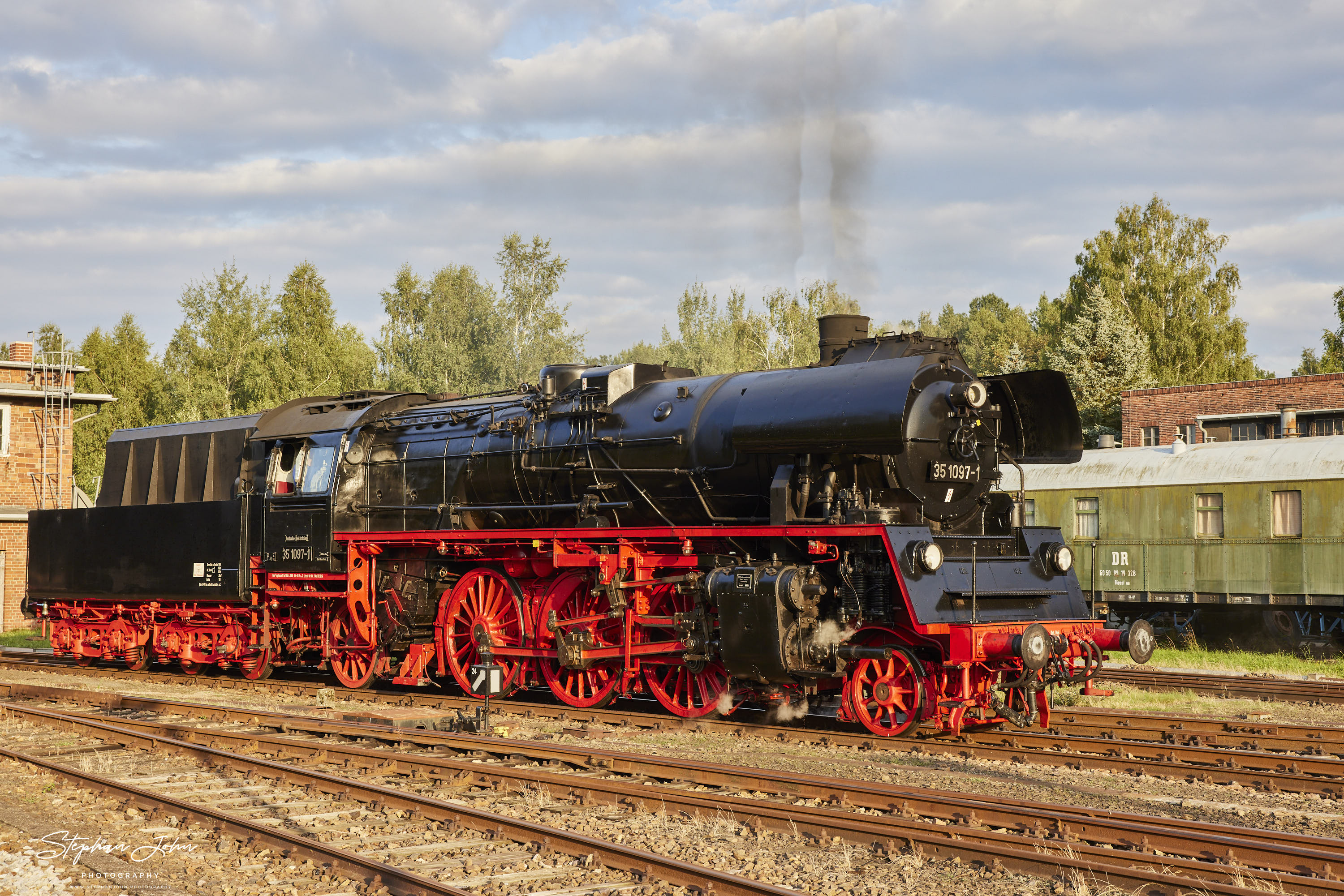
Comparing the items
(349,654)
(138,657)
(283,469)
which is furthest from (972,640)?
(138,657)

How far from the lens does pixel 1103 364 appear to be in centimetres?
3966

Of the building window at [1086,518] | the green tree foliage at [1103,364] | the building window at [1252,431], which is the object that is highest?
the green tree foliage at [1103,364]

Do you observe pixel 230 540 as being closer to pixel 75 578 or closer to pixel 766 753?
pixel 75 578

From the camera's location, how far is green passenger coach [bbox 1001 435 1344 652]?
19.5 meters

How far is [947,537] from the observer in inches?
409

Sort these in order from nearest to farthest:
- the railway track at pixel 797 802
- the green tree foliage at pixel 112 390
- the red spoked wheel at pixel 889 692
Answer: the railway track at pixel 797 802, the red spoked wheel at pixel 889 692, the green tree foliage at pixel 112 390

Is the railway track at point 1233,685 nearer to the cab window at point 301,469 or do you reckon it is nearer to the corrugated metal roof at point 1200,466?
the corrugated metal roof at point 1200,466

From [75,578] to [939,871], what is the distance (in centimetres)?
1640

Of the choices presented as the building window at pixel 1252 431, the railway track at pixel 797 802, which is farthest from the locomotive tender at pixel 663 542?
the building window at pixel 1252 431

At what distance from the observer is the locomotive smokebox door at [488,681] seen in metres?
11.6

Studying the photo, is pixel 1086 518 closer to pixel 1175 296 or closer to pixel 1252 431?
pixel 1252 431

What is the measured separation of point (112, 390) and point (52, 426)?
25.9 metres

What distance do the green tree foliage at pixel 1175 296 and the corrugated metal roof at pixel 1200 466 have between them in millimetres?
24643

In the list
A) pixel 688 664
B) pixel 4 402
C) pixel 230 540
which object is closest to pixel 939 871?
pixel 688 664
